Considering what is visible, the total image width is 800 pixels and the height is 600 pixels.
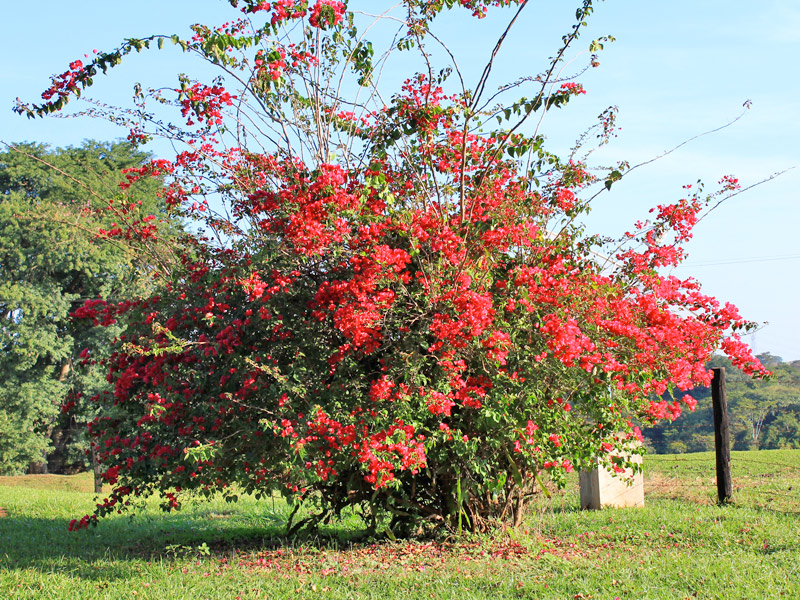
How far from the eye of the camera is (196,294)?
21.4ft

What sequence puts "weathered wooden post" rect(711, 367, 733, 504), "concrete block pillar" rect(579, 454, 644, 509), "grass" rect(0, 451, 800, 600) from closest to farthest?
"grass" rect(0, 451, 800, 600) → "weathered wooden post" rect(711, 367, 733, 504) → "concrete block pillar" rect(579, 454, 644, 509)

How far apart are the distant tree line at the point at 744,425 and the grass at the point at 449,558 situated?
24.2 metres

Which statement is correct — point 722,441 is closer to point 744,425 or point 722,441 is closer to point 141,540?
point 141,540

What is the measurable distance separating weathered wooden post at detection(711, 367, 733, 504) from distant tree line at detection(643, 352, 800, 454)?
2263cm

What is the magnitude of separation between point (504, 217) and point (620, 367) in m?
1.51

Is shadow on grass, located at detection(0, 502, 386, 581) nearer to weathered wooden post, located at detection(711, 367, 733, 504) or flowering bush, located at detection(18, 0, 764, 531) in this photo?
flowering bush, located at detection(18, 0, 764, 531)

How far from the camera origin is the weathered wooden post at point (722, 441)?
8859 millimetres

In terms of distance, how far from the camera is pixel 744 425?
1452 inches

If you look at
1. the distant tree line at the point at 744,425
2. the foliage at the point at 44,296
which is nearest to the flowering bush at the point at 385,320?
the foliage at the point at 44,296

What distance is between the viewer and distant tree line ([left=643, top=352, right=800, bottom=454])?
109 feet

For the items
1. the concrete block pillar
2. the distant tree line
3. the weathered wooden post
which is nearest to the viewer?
the weathered wooden post

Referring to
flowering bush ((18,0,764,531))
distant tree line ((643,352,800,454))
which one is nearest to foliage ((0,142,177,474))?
flowering bush ((18,0,764,531))

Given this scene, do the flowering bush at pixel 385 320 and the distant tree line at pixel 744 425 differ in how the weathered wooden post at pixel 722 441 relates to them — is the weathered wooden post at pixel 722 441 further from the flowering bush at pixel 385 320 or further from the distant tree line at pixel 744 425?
the distant tree line at pixel 744 425

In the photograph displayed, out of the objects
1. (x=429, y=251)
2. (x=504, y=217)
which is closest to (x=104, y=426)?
(x=429, y=251)
